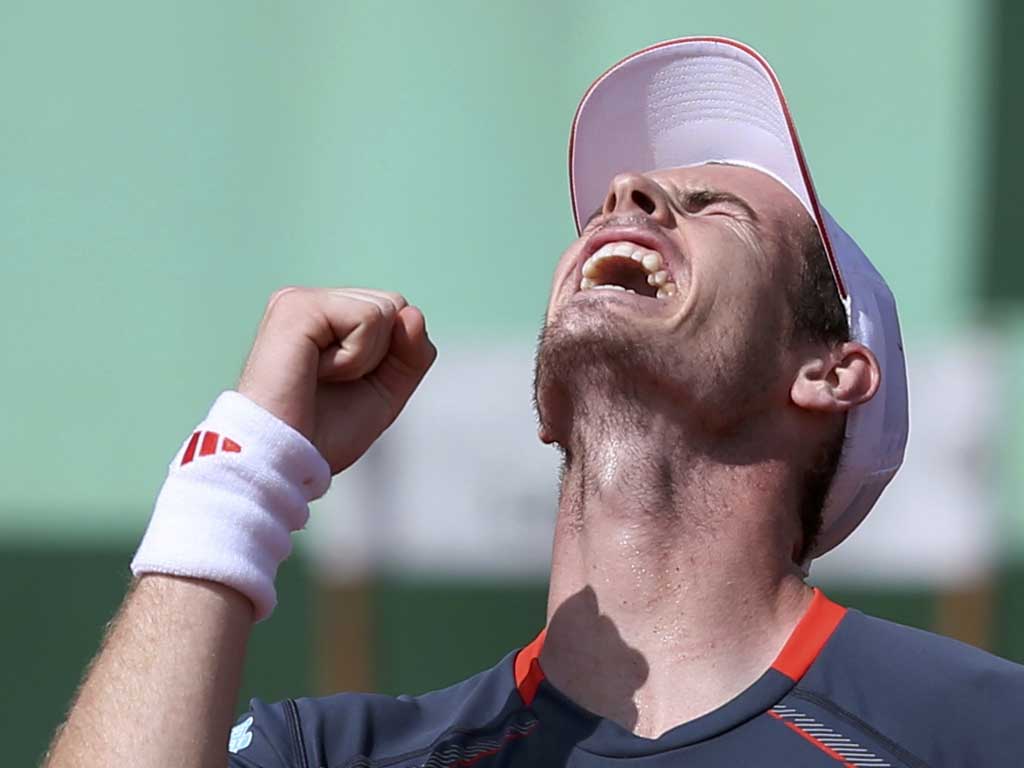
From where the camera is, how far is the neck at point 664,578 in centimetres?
222

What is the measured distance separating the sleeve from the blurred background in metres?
2.66

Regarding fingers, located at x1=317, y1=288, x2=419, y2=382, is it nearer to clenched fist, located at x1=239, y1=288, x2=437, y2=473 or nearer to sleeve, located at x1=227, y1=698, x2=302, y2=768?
clenched fist, located at x1=239, y1=288, x2=437, y2=473

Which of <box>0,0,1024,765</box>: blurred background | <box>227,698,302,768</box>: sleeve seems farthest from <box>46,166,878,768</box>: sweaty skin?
<box>0,0,1024,765</box>: blurred background

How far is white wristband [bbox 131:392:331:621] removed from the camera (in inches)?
81.4

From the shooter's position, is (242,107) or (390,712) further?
(242,107)

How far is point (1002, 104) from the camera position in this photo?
5094 millimetres

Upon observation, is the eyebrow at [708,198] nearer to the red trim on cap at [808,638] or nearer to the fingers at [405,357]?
the fingers at [405,357]

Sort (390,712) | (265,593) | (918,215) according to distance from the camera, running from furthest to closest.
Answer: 1. (918,215)
2. (390,712)
3. (265,593)

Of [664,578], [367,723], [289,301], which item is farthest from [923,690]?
[289,301]

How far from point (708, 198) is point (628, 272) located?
0.17m

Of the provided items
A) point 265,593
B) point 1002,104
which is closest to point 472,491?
point 1002,104

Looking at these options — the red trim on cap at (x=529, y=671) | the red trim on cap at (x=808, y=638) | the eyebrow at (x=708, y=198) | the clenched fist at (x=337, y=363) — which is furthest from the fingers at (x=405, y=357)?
→ the red trim on cap at (x=808, y=638)

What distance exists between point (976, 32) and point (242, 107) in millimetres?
2160

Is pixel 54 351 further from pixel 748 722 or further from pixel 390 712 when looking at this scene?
pixel 748 722
